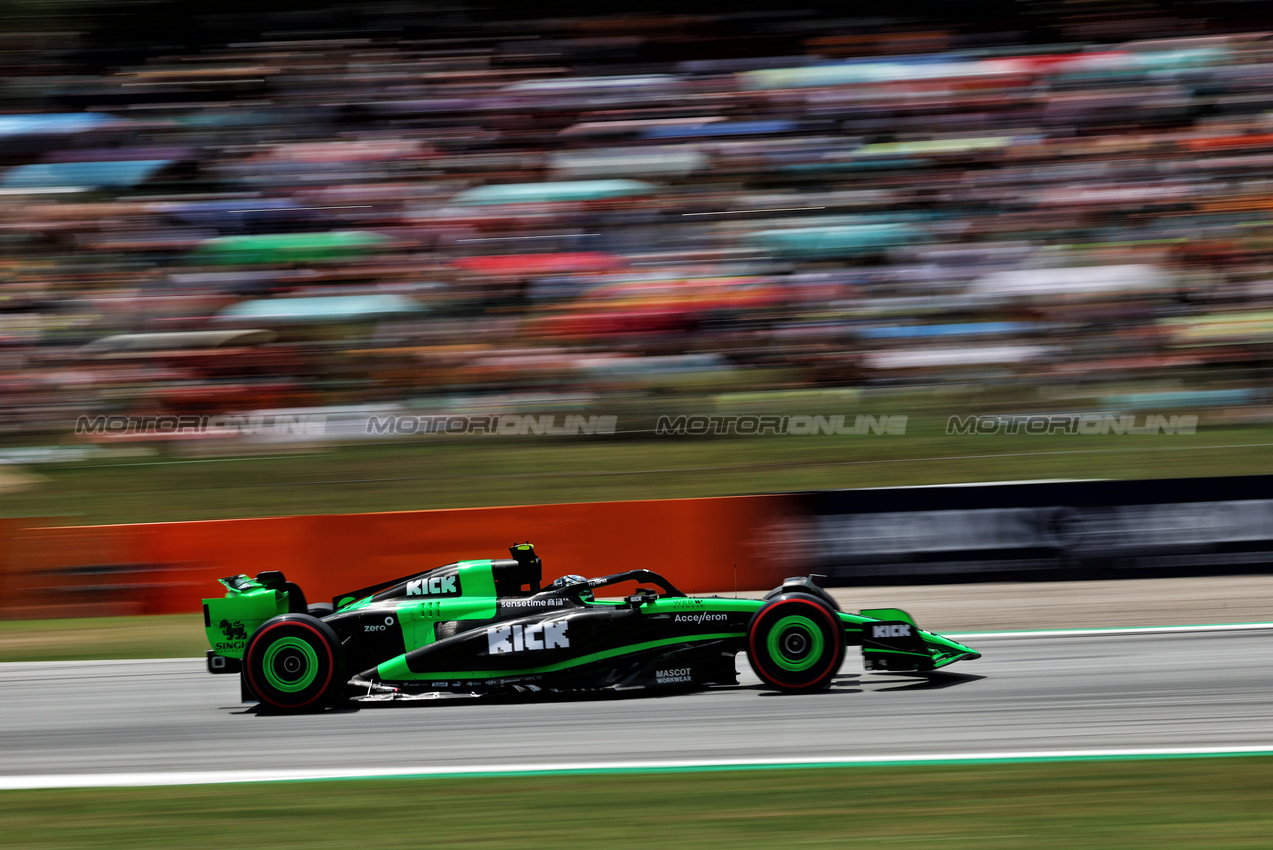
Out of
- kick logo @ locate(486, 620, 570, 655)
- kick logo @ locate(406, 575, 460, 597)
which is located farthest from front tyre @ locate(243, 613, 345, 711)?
kick logo @ locate(486, 620, 570, 655)

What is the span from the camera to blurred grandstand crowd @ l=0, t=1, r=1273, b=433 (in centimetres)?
1410

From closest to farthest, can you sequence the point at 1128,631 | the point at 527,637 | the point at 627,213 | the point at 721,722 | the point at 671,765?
the point at 671,765 → the point at 721,722 → the point at 527,637 → the point at 1128,631 → the point at 627,213

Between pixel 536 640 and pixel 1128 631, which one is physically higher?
pixel 536 640

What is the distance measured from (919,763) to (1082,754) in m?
0.76

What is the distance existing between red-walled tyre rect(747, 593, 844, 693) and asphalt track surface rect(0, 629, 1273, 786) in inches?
5.1

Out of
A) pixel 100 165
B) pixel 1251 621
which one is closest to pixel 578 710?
pixel 1251 621

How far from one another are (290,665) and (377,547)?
363cm

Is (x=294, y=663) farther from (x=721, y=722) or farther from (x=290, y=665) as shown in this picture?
(x=721, y=722)

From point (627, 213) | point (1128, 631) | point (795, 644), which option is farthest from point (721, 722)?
point (627, 213)

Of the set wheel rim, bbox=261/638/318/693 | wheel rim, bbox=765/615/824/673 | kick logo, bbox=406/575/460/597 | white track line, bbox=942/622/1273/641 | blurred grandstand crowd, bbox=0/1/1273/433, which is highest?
blurred grandstand crowd, bbox=0/1/1273/433

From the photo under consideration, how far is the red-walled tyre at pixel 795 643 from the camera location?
7.11 m

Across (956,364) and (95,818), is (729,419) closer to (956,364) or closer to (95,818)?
(956,364)

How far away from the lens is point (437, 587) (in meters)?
7.45

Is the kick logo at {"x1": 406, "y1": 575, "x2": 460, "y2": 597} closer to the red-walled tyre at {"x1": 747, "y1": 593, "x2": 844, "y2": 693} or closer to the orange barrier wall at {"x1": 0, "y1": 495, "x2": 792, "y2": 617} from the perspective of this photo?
the red-walled tyre at {"x1": 747, "y1": 593, "x2": 844, "y2": 693}
